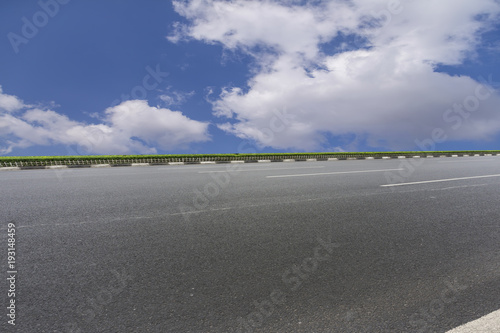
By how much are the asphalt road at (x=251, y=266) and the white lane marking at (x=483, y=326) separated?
0.05 meters

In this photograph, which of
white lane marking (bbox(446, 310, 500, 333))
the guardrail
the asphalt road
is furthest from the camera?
the guardrail

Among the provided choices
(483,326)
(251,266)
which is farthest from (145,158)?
(483,326)

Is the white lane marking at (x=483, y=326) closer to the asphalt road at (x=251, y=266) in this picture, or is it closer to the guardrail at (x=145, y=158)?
the asphalt road at (x=251, y=266)

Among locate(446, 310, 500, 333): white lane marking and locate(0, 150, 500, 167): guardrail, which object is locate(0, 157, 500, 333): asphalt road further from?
locate(0, 150, 500, 167): guardrail

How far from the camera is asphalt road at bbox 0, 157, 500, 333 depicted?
1.78 m

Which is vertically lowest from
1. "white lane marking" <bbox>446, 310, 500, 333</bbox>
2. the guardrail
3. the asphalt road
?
"white lane marking" <bbox>446, 310, 500, 333</bbox>

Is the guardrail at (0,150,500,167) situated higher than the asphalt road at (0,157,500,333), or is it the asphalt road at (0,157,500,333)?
the guardrail at (0,150,500,167)

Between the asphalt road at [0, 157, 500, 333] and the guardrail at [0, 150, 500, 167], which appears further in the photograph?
the guardrail at [0, 150, 500, 167]

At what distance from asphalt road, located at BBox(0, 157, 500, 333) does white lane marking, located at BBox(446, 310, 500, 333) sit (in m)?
0.05

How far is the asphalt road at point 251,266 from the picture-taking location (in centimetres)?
178

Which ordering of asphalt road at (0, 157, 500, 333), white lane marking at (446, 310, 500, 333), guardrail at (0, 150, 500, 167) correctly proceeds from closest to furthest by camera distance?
white lane marking at (446, 310, 500, 333)
asphalt road at (0, 157, 500, 333)
guardrail at (0, 150, 500, 167)

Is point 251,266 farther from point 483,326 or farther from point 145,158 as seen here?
point 145,158

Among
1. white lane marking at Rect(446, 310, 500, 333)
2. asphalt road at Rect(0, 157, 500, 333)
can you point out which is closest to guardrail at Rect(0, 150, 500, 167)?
asphalt road at Rect(0, 157, 500, 333)

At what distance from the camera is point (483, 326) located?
5.61 feet
